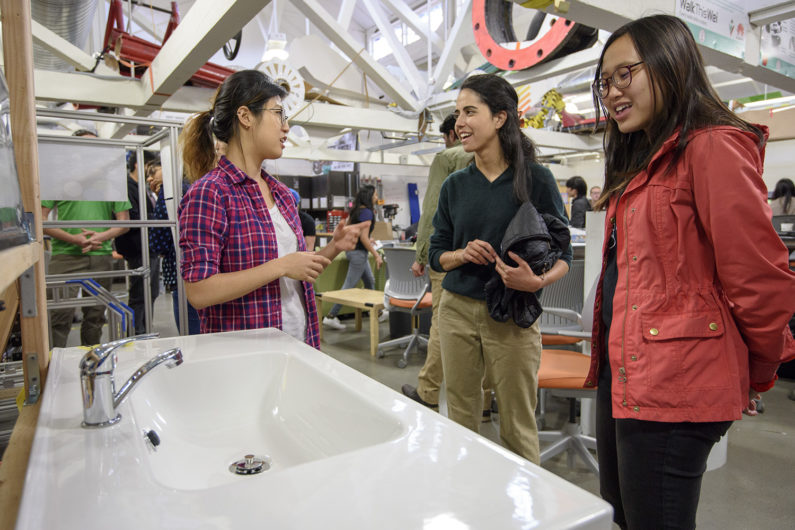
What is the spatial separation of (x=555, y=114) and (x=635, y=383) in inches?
254

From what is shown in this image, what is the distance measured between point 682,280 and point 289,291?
1009 millimetres

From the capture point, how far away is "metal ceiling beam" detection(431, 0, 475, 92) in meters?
3.64

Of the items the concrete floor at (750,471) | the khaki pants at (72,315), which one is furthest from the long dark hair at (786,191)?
the khaki pants at (72,315)

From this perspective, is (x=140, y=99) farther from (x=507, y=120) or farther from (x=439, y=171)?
(x=507, y=120)

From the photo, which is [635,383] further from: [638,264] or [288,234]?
[288,234]

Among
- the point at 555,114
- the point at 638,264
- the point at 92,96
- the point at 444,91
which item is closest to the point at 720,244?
the point at 638,264

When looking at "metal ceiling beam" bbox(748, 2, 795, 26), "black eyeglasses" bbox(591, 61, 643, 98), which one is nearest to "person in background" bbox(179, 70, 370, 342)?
"black eyeglasses" bbox(591, 61, 643, 98)

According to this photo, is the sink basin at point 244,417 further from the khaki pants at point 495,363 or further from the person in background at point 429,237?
the person in background at point 429,237

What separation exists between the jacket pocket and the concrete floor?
136 centimetres

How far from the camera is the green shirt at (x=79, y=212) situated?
127 inches

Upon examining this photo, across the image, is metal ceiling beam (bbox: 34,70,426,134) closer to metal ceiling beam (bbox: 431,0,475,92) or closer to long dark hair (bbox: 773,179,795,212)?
metal ceiling beam (bbox: 431,0,475,92)

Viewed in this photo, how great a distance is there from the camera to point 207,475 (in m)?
0.96

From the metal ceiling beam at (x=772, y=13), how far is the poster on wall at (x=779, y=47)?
5.2 inches

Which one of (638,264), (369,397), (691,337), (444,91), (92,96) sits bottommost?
(369,397)
